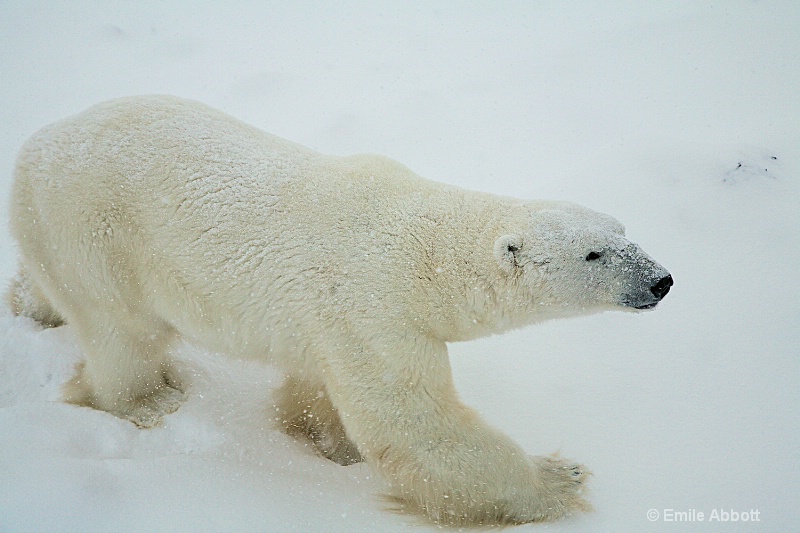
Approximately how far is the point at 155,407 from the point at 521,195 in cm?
355

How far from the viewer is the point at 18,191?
3105mm

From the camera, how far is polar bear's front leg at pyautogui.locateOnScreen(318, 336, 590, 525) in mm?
2729

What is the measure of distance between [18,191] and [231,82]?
5.07m

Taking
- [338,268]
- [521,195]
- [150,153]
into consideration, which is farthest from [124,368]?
[521,195]

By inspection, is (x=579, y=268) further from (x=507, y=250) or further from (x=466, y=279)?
(x=466, y=279)

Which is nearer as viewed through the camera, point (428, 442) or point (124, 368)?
point (428, 442)

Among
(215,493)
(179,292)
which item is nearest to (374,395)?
(215,493)

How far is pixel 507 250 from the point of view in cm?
281

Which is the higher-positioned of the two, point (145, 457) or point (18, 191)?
point (18, 191)

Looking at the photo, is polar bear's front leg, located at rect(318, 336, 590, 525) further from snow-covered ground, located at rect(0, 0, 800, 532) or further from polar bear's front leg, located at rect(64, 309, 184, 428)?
polar bear's front leg, located at rect(64, 309, 184, 428)

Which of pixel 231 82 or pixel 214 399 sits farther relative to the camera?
pixel 231 82

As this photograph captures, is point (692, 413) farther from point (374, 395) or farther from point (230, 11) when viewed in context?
point (230, 11)

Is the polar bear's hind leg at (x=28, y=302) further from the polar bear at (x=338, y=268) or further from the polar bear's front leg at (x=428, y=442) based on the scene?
the polar bear's front leg at (x=428, y=442)

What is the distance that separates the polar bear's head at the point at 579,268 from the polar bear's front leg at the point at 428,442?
22.8 inches
